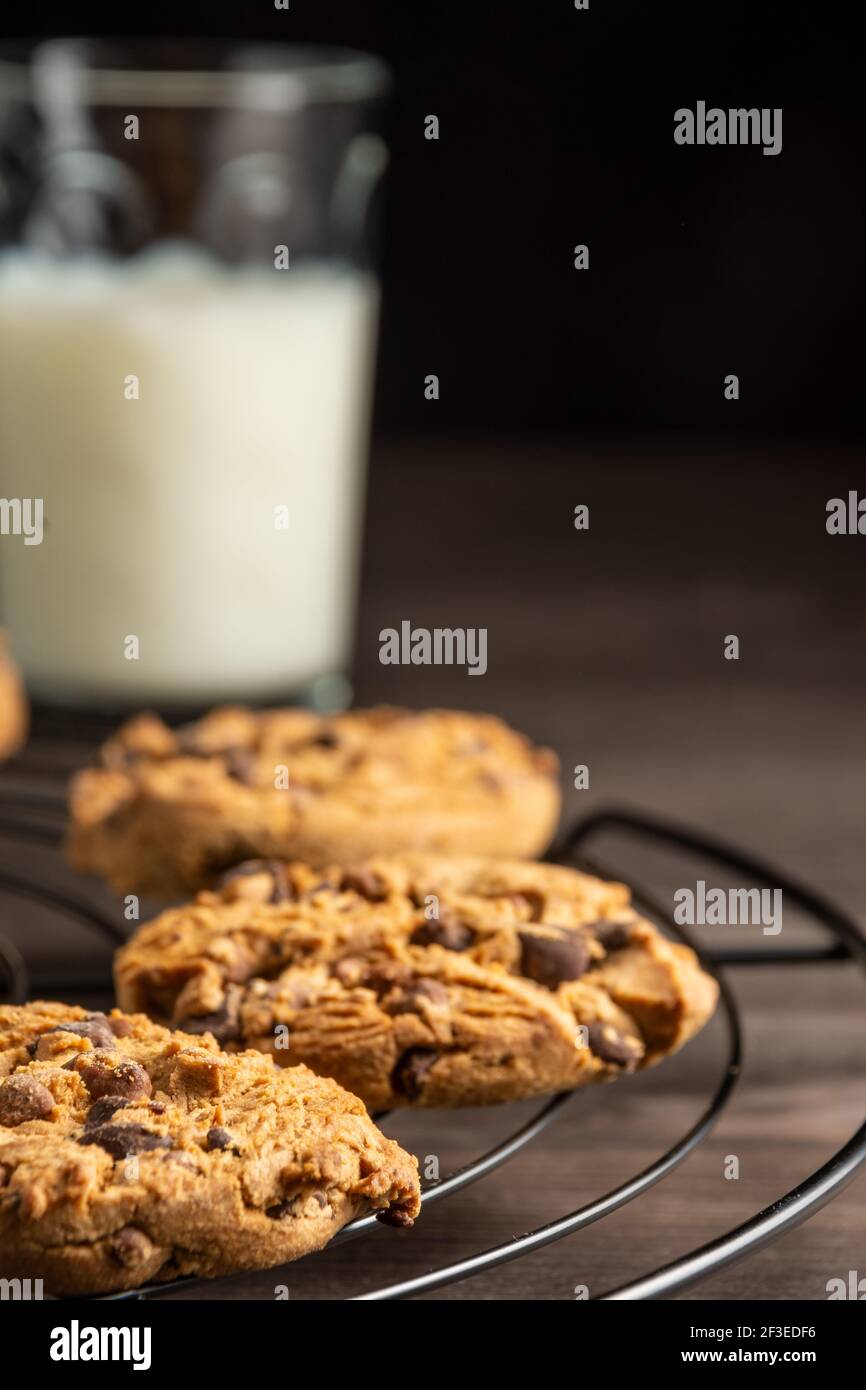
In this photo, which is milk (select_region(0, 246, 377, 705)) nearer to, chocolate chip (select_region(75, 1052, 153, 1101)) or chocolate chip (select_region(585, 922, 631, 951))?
chocolate chip (select_region(585, 922, 631, 951))

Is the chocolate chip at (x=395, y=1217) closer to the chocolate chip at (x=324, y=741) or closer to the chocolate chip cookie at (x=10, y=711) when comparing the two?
the chocolate chip at (x=324, y=741)

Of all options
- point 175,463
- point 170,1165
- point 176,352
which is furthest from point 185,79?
point 170,1165

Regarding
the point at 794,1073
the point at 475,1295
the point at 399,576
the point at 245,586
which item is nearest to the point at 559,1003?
the point at 475,1295

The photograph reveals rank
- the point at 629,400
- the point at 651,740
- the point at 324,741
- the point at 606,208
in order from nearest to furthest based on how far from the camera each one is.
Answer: the point at 324,741, the point at 651,740, the point at 606,208, the point at 629,400

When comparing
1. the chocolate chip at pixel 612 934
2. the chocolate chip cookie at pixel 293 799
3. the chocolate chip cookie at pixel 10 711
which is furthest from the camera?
the chocolate chip cookie at pixel 10 711

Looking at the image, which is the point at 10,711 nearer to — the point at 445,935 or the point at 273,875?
the point at 273,875

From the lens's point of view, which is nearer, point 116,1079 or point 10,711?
point 116,1079

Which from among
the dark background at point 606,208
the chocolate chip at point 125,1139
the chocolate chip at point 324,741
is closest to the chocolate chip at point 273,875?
the chocolate chip at point 324,741

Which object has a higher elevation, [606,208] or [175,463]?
[606,208]
